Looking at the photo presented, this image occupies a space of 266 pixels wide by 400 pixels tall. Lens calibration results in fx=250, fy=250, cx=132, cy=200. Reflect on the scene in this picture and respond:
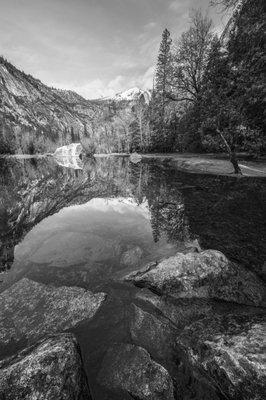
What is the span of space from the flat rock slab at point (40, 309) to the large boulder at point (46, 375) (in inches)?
37.2

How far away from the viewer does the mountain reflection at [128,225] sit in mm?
7551

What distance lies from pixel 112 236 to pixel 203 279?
168 inches

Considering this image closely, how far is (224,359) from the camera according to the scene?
3.55m

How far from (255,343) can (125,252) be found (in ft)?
15.3

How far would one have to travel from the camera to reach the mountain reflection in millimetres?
7551

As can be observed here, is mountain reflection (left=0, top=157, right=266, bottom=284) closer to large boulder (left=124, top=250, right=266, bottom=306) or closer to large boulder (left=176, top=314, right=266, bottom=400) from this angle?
large boulder (left=124, top=250, right=266, bottom=306)

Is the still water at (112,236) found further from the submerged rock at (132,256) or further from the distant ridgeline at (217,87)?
the distant ridgeline at (217,87)

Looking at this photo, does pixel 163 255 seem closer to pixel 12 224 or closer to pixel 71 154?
pixel 12 224

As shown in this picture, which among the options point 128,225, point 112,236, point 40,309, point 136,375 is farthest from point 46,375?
point 128,225

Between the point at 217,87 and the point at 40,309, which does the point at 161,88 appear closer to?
the point at 217,87

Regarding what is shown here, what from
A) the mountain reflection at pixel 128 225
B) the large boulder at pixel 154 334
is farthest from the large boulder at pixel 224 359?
the mountain reflection at pixel 128 225

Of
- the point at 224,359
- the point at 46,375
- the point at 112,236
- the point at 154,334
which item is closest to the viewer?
the point at 46,375

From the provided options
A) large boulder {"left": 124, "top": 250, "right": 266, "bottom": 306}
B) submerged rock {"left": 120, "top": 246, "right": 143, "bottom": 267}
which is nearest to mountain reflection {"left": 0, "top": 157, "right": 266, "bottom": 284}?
submerged rock {"left": 120, "top": 246, "right": 143, "bottom": 267}

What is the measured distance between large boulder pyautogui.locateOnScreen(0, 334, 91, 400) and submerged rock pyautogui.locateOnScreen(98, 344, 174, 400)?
0.45m
